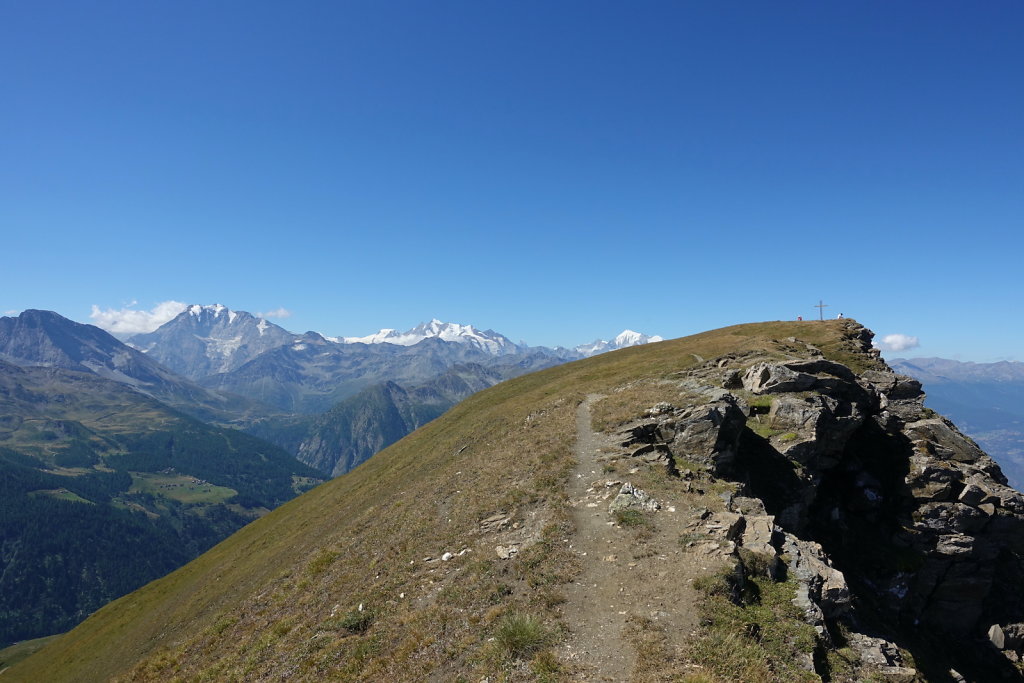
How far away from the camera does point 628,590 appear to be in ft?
54.4

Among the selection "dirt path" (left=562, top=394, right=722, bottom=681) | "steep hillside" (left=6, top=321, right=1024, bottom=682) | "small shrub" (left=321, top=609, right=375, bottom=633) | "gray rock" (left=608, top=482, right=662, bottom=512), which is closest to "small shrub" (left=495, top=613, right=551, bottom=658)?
"steep hillside" (left=6, top=321, right=1024, bottom=682)

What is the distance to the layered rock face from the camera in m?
29.7

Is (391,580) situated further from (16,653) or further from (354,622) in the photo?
(16,653)

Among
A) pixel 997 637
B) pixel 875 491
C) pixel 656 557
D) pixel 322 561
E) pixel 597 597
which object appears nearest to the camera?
pixel 597 597

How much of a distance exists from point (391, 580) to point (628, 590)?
12225 millimetres

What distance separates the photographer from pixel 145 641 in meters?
41.2

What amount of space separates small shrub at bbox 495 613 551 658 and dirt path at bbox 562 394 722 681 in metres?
0.89

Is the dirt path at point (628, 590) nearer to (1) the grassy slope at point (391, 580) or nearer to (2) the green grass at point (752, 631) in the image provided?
(2) the green grass at point (752, 631)

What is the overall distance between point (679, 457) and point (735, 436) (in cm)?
470

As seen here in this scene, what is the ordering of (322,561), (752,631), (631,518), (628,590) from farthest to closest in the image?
1. (322,561)
2. (631,518)
3. (628,590)
4. (752,631)

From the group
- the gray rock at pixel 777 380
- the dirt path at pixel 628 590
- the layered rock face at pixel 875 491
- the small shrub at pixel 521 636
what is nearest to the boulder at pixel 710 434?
the layered rock face at pixel 875 491

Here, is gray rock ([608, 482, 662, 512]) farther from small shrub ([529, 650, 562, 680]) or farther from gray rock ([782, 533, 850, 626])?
small shrub ([529, 650, 562, 680])

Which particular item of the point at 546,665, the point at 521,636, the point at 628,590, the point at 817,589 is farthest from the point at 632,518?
the point at 546,665

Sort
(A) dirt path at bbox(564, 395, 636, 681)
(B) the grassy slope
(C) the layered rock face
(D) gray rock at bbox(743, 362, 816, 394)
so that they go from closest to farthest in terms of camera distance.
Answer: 1. (A) dirt path at bbox(564, 395, 636, 681)
2. (B) the grassy slope
3. (C) the layered rock face
4. (D) gray rock at bbox(743, 362, 816, 394)
